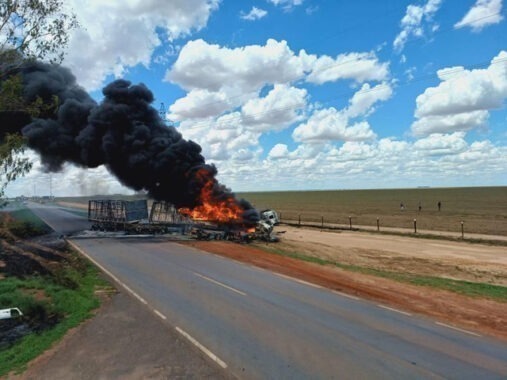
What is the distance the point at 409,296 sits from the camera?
43.7ft

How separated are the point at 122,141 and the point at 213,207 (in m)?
9.32

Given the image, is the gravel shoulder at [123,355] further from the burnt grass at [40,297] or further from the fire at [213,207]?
the fire at [213,207]

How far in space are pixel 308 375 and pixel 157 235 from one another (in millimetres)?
26753

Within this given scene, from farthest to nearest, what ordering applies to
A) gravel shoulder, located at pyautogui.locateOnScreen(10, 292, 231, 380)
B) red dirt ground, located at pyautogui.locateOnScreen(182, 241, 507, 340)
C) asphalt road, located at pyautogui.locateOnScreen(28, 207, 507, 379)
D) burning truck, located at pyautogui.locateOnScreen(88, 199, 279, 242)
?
burning truck, located at pyautogui.locateOnScreen(88, 199, 279, 242), red dirt ground, located at pyautogui.locateOnScreen(182, 241, 507, 340), asphalt road, located at pyautogui.locateOnScreen(28, 207, 507, 379), gravel shoulder, located at pyautogui.locateOnScreen(10, 292, 231, 380)

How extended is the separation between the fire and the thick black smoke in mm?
313

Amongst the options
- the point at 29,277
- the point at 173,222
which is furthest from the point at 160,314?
the point at 173,222

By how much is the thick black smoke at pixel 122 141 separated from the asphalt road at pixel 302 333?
16.4 m

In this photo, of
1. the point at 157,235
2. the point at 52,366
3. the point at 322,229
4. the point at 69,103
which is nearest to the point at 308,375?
the point at 52,366

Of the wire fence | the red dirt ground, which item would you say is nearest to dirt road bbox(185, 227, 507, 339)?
the red dirt ground

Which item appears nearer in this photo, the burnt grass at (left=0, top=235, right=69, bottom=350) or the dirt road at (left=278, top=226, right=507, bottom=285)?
the burnt grass at (left=0, top=235, right=69, bottom=350)

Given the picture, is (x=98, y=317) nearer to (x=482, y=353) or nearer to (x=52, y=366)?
(x=52, y=366)

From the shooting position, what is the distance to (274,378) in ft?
22.2

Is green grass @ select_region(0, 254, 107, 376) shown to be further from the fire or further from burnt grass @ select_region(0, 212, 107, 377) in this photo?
the fire

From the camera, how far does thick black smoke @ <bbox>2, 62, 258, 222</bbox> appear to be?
3145 cm
